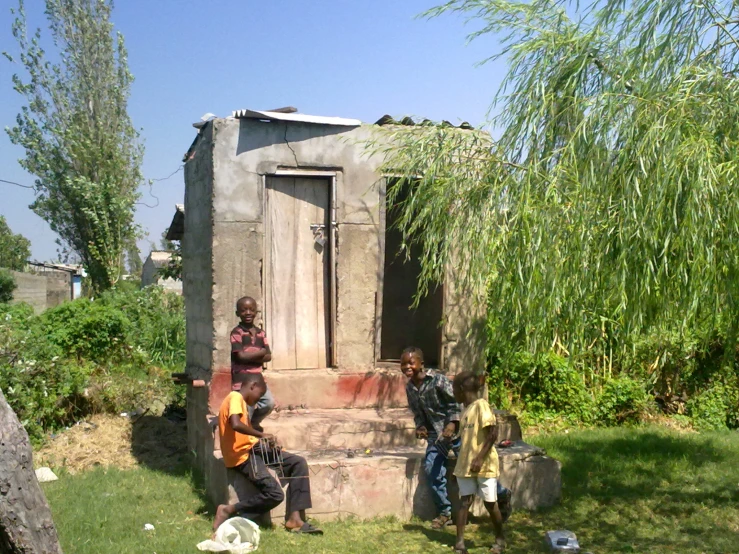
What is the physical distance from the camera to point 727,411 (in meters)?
11.1

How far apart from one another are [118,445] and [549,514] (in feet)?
15.5

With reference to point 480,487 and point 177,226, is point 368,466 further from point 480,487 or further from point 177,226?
point 177,226

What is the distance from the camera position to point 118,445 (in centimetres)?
902

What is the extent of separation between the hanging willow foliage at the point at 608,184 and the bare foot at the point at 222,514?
262cm

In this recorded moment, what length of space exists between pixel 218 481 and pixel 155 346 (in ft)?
22.7

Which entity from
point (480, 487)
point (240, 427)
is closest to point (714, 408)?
point (480, 487)

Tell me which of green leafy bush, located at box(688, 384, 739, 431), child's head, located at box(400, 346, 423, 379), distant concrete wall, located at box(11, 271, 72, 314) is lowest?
green leafy bush, located at box(688, 384, 739, 431)

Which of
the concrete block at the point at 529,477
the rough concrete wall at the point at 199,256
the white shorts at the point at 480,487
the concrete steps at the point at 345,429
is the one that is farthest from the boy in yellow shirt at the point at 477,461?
the rough concrete wall at the point at 199,256

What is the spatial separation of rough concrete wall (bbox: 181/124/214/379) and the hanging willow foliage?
227 centimetres

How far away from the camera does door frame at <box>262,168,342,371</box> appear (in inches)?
309

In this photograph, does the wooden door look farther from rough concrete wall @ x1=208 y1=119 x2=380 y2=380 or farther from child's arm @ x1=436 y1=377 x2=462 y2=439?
child's arm @ x1=436 y1=377 x2=462 y2=439

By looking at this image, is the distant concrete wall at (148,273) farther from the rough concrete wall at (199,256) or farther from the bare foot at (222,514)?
the bare foot at (222,514)

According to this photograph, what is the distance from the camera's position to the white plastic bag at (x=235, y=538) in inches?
223

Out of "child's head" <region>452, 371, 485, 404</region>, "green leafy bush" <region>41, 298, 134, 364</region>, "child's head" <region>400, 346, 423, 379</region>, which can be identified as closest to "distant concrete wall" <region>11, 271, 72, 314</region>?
"green leafy bush" <region>41, 298, 134, 364</region>
